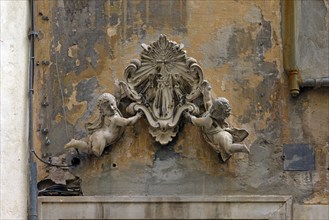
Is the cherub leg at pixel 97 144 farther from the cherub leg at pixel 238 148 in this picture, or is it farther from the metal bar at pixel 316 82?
the metal bar at pixel 316 82

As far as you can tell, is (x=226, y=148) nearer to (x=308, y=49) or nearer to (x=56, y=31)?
(x=308, y=49)

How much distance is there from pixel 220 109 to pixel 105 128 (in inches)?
34.4

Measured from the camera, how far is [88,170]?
8.80 metres

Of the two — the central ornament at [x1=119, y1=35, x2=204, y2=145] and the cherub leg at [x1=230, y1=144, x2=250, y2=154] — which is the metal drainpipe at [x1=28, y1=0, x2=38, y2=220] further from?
the cherub leg at [x1=230, y1=144, x2=250, y2=154]

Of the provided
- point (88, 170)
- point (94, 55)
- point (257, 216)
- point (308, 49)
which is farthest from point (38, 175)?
point (308, 49)

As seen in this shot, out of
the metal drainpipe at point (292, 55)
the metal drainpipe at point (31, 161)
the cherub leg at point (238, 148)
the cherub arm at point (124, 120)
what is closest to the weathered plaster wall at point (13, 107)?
the metal drainpipe at point (31, 161)

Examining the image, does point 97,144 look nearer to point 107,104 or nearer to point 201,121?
point 107,104

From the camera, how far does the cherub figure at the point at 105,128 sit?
8.70 m

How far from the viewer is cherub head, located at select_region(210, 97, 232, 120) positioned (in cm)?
859

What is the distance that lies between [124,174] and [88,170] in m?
0.27

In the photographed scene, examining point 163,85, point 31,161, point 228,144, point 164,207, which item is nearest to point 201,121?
point 228,144

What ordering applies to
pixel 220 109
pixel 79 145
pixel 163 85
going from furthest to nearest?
pixel 163 85 → pixel 79 145 → pixel 220 109

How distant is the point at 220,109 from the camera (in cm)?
862

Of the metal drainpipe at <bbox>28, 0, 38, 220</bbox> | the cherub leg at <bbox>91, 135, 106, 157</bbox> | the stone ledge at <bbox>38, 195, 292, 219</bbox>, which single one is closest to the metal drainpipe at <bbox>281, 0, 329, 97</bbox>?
the stone ledge at <bbox>38, 195, 292, 219</bbox>
